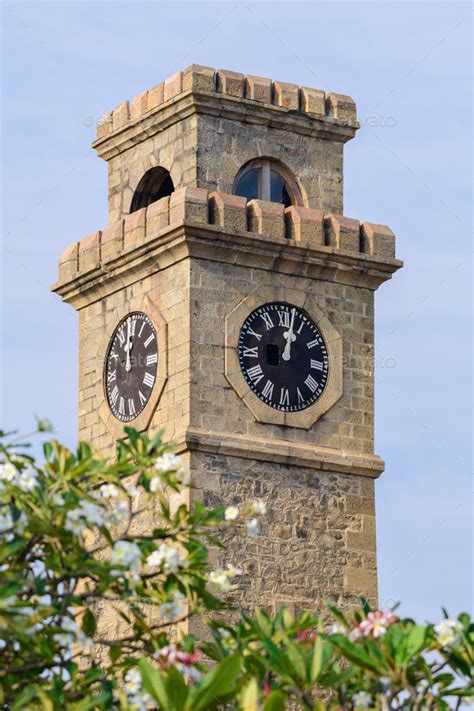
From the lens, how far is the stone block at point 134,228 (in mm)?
38625

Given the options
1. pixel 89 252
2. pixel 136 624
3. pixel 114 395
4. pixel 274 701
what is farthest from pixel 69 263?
pixel 274 701

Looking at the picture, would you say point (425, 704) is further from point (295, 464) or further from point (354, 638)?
point (295, 464)

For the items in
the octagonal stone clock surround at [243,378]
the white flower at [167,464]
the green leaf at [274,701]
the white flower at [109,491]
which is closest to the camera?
the green leaf at [274,701]

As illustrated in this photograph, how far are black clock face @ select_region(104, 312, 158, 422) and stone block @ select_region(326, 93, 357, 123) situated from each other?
435 cm

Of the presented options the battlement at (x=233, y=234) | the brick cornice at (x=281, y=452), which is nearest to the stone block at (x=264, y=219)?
the battlement at (x=233, y=234)

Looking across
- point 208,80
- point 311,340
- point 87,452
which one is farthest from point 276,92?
point 87,452

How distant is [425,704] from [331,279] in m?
15.4

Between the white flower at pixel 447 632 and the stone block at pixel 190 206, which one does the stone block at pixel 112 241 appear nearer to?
the stone block at pixel 190 206

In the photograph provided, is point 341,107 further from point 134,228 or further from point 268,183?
point 134,228

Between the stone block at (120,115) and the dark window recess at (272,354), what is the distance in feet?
15.0

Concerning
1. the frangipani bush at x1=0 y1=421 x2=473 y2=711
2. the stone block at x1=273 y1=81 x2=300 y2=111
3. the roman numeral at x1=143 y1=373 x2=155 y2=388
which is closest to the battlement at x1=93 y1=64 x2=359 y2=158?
the stone block at x1=273 y1=81 x2=300 y2=111

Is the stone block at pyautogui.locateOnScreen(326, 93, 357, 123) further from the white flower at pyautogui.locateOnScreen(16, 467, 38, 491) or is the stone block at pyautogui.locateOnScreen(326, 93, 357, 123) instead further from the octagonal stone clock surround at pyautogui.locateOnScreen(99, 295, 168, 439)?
the white flower at pyautogui.locateOnScreen(16, 467, 38, 491)

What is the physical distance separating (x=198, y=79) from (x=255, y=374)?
4.34 metres

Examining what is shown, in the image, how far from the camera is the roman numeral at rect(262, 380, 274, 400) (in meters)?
38.0
